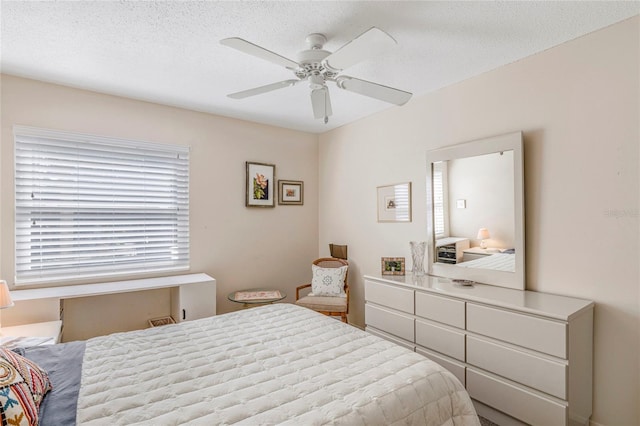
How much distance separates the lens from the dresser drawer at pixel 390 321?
2781mm

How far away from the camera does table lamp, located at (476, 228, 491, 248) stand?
2.65 m

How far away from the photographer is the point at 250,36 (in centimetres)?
214

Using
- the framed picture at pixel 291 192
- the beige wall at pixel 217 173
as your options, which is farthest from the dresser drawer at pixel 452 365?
the framed picture at pixel 291 192

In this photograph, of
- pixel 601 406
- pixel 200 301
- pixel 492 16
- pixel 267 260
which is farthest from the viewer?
pixel 267 260

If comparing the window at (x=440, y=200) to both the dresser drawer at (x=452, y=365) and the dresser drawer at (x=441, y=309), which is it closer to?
the dresser drawer at (x=441, y=309)

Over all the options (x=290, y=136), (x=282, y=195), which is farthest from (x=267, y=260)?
(x=290, y=136)

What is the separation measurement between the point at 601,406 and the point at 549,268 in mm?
884

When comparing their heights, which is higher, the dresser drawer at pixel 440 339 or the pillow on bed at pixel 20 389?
the pillow on bed at pixel 20 389

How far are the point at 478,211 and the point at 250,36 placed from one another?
7.08 ft

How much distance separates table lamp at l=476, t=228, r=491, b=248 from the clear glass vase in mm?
539

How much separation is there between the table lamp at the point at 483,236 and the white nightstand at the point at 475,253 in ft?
0.14

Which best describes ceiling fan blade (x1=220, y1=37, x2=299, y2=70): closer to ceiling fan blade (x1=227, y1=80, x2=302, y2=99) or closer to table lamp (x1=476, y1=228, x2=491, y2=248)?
ceiling fan blade (x1=227, y1=80, x2=302, y2=99)

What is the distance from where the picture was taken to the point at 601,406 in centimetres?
211

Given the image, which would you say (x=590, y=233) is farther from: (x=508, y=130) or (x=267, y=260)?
(x=267, y=260)
